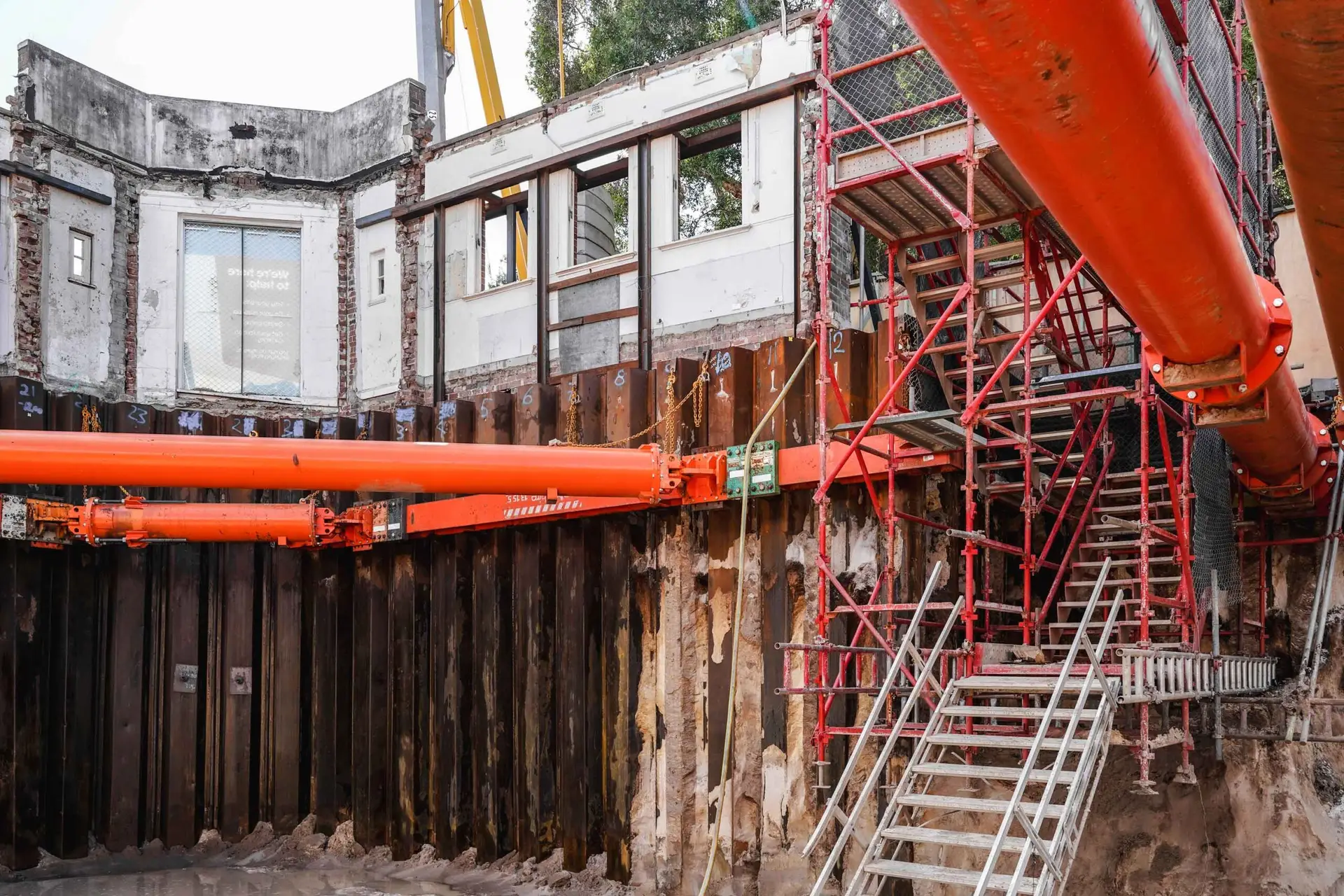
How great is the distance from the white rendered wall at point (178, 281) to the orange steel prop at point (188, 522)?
389 cm

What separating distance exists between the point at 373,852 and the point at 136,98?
10.6 meters

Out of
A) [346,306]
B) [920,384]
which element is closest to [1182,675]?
[920,384]

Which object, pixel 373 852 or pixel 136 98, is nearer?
pixel 373 852

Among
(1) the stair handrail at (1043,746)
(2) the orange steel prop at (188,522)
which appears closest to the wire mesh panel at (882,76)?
(1) the stair handrail at (1043,746)

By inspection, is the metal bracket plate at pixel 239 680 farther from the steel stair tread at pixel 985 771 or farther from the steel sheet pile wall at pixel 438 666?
the steel stair tread at pixel 985 771

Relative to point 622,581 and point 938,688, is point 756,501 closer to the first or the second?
point 622,581

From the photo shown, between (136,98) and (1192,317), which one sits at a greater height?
(136,98)

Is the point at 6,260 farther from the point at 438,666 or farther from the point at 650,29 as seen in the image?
the point at 650,29

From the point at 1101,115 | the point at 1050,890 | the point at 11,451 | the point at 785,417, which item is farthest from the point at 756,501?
the point at 1101,115

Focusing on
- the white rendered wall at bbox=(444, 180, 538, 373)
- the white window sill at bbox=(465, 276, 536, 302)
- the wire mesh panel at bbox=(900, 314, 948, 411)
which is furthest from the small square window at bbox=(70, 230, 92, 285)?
the wire mesh panel at bbox=(900, 314, 948, 411)

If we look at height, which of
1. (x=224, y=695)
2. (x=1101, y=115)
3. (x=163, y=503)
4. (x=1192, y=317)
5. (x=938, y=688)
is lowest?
(x=224, y=695)

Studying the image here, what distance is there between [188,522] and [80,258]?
17.5ft

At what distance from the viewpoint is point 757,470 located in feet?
36.6

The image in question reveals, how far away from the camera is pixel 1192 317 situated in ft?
21.4
